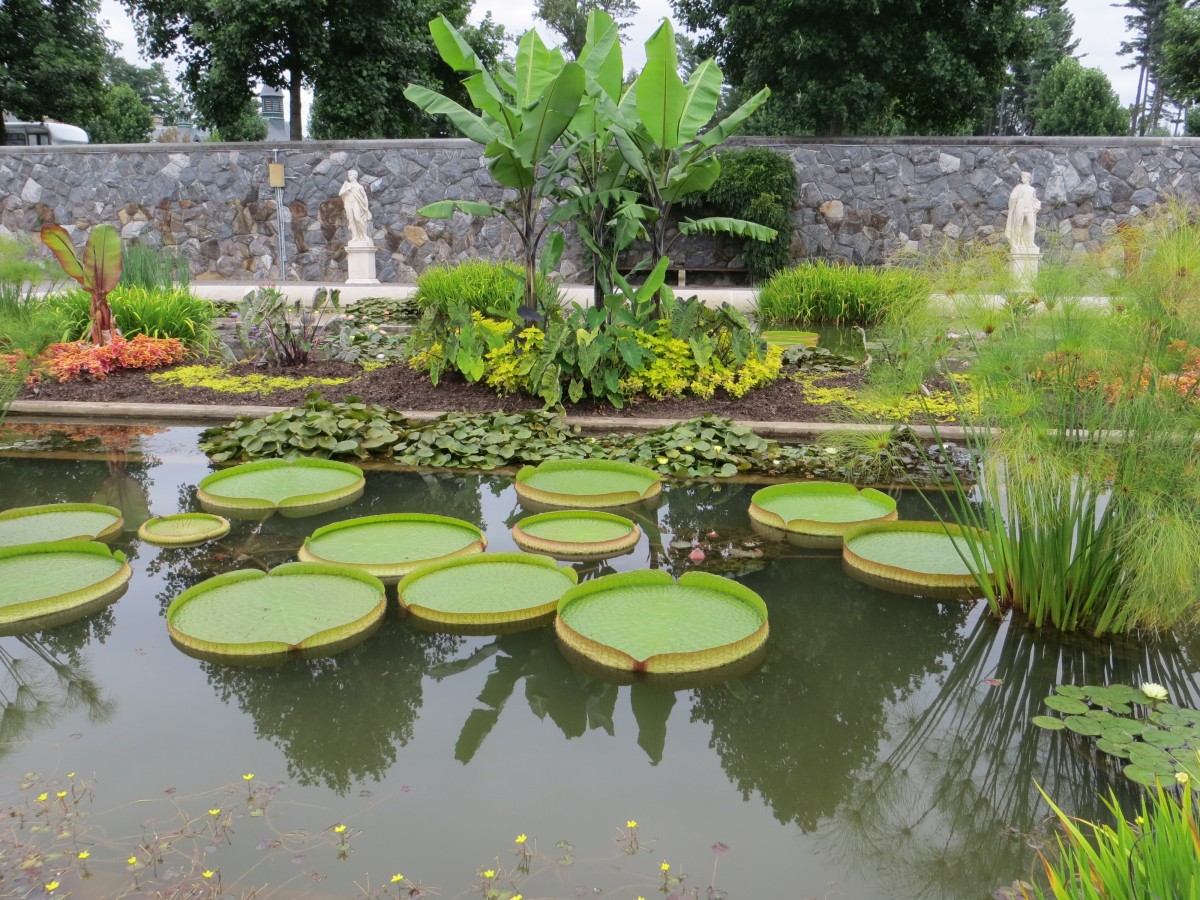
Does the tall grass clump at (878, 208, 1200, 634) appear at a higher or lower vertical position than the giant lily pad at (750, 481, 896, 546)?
higher

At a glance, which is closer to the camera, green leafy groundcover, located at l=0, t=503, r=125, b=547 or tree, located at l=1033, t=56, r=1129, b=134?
green leafy groundcover, located at l=0, t=503, r=125, b=547

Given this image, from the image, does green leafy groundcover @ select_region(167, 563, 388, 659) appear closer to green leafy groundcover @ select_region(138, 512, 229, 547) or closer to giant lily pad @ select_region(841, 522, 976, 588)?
green leafy groundcover @ select_region(138, 512, 229, 547)

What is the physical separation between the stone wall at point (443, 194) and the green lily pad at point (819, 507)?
1091 cm

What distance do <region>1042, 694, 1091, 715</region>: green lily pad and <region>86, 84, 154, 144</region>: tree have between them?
1349 inches

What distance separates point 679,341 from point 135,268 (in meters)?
5.96

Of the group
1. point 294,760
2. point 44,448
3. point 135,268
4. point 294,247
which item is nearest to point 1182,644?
point 294,760

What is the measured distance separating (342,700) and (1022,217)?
1221 cm

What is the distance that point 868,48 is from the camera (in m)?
16.2

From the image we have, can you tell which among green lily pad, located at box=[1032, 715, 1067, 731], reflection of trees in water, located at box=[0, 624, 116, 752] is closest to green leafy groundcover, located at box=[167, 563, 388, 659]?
reflection of trees in water, located at box=[0, 624, 116, 752]

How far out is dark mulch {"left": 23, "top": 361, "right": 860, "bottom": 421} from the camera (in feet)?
21.2

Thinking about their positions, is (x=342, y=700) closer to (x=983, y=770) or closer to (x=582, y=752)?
(x=582, y=752)

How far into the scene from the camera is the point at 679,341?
6832 millimetres

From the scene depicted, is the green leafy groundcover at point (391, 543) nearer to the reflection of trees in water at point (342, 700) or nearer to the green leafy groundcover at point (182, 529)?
the reflection of trees in water at point (342, 700)

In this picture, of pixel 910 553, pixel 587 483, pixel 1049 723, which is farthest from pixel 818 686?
pixel 587 483
